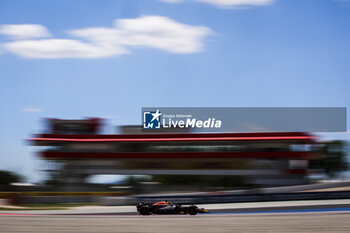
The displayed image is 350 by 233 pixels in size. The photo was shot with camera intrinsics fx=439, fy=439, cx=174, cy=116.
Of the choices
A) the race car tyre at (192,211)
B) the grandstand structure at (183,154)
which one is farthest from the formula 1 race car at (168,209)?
the grandstand structure at (183,154)

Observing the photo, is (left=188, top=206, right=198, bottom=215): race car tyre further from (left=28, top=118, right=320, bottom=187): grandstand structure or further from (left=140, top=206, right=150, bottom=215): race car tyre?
(left=28, top=118, right=320, bottom=187): grandstand structure

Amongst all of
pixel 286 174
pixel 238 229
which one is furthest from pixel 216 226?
pixel 286 174

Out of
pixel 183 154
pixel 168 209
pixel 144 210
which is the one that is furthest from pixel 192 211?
pixel 183 154

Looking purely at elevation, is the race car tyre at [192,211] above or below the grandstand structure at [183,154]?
below

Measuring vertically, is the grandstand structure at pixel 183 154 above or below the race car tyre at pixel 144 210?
above

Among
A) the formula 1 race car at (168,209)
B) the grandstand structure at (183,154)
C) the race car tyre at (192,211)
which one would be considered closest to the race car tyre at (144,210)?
the formula 1 race car at (168,209)

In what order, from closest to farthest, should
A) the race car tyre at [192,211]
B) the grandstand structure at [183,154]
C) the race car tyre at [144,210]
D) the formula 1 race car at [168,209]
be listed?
the race car tyre at [192,211] → the formula 1 race car at [168,209] → the race car tyre at [144,210] → the grandstand structure at [183,154]

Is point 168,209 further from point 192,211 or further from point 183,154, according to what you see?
point 183,154

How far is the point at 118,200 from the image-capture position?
85.5 feet

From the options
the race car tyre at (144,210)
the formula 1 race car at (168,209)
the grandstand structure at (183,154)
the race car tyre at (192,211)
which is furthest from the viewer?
the grandstand structure at (183,154)

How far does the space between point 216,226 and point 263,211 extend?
8.29 metres

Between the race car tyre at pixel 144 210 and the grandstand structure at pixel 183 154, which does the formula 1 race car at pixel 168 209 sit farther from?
the grandstand structure at pixel 183 154

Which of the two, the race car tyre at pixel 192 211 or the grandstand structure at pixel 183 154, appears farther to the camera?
the grandstand structure at pixel 183 154

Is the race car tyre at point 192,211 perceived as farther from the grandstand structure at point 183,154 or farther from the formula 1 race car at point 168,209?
the grandstand structure at point 183,154
